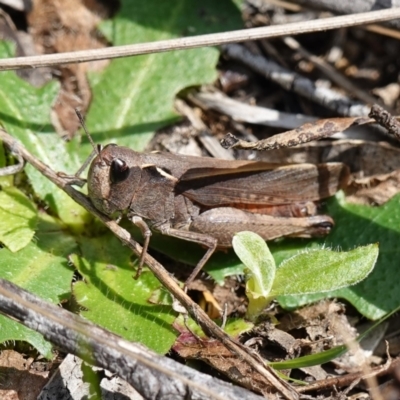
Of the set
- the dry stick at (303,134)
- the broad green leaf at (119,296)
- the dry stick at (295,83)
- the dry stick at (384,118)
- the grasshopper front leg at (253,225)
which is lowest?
the broad green leaf at (119,296)

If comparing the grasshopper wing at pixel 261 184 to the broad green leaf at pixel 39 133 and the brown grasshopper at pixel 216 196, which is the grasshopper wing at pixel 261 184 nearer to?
the brown grasshopper at pixel 216 196

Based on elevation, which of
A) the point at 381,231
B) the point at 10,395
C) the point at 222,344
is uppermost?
the point at 381,231

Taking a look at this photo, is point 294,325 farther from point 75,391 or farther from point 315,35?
point 315,35

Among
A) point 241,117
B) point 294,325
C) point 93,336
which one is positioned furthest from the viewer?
point 241,117

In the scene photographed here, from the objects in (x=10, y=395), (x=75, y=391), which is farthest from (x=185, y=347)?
(x=10, y=395)

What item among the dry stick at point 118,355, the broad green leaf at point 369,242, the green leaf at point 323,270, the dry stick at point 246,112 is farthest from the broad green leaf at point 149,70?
the dry stick at point 118,355
